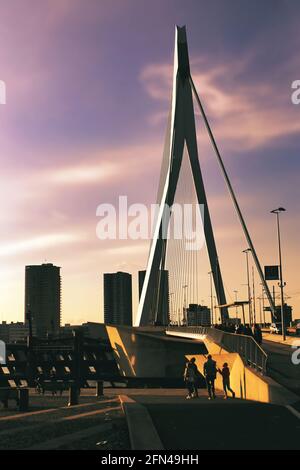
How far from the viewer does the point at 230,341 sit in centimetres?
2608

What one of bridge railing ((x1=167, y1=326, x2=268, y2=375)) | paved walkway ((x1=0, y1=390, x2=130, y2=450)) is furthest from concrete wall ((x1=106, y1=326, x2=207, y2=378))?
paved walkway ((x1=0, y1=390, x2=130, y2=450))

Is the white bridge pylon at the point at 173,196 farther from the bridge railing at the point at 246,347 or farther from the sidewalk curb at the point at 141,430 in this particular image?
the sidewalk curb at the point at 141,430

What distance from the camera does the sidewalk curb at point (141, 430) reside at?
31.0 ft

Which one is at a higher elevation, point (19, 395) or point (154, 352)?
point (19, 395)

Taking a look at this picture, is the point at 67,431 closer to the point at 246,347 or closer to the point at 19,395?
the point at 19,395

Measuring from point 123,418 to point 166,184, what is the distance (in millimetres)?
39633

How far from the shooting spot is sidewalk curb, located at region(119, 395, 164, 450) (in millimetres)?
9453

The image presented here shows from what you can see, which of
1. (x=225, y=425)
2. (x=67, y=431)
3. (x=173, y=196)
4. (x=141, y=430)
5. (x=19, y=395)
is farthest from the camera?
(x=173, y=196)

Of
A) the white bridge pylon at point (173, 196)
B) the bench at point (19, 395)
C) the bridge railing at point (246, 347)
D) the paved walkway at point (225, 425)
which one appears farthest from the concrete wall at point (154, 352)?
the paved walkway at point (225, 425)

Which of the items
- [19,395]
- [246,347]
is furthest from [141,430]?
[19,395]

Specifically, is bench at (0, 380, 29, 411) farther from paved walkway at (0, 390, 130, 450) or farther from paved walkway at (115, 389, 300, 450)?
paved walkway at (115, 389, 300, 450)

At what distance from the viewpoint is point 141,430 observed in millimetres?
10969

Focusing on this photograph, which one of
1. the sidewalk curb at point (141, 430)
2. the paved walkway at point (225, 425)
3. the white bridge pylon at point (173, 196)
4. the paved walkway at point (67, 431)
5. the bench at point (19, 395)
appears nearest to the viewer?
the sidewalk curb at point (141, 430)
